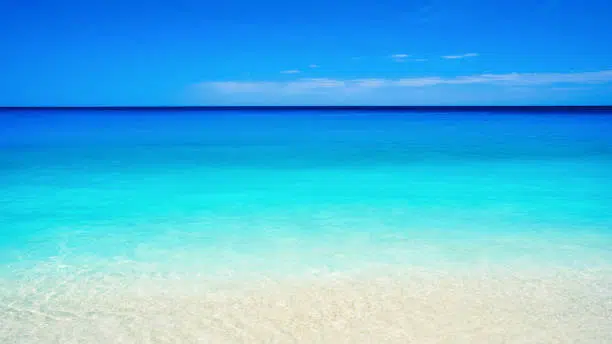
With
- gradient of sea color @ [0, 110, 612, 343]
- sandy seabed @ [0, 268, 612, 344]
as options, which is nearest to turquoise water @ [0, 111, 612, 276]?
gradient of sea color @ [0, 110, 612, 343]

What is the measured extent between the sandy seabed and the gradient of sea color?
1 cm

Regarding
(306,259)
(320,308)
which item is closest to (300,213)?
(306,259)

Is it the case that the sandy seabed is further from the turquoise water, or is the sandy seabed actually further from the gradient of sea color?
the turquoise water

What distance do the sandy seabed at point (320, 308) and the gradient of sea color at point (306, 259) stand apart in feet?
0.04

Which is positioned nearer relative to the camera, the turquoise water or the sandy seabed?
the sandy seabed

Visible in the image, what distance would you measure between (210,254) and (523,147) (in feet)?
48.4

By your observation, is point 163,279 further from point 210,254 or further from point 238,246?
point 238,246

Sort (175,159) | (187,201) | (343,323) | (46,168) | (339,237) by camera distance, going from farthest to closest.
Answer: (175,159) → (46,168) → (187,201) → (339,237) → (343,323)

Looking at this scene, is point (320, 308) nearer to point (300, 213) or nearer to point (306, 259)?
point (306, 259)

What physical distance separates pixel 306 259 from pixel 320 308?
1.19 m

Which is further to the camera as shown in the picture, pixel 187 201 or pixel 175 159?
pixel 175 159

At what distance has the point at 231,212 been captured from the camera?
22.4 ft

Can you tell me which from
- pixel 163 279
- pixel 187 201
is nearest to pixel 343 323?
pixel 163 279

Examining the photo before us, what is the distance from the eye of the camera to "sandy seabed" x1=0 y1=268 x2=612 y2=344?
3.09 meters
